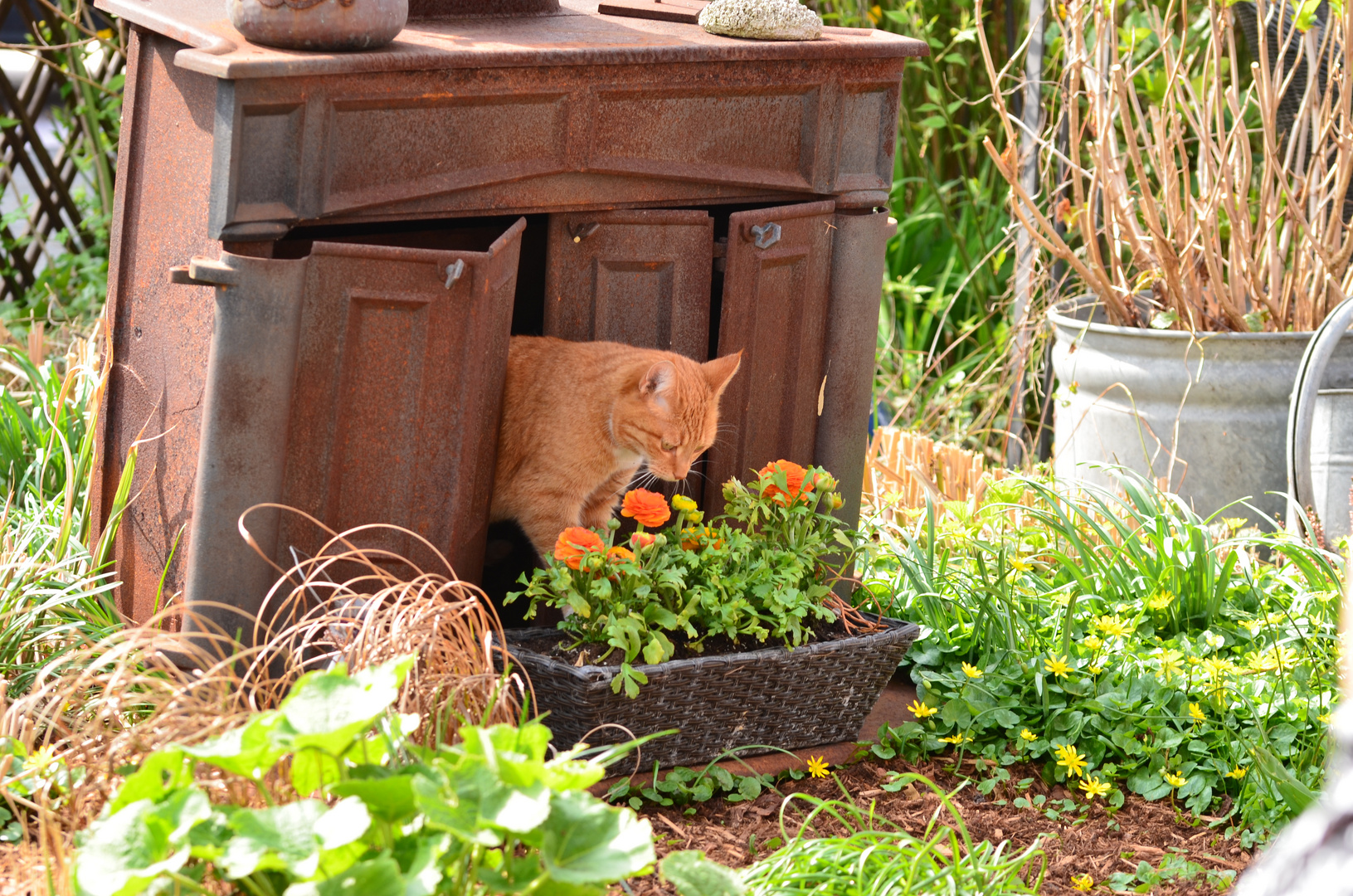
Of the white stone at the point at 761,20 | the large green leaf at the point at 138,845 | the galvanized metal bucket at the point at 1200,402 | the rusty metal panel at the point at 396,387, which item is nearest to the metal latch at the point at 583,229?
the rusty metal panel at the point at 396,387

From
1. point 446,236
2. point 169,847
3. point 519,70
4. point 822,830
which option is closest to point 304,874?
point 169,847

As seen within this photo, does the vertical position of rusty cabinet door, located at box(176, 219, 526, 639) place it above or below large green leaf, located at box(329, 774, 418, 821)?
above

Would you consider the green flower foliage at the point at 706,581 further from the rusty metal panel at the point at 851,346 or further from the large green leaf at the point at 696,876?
the large green leaf at the point at 696,876

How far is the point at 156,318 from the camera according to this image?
302 centimetres

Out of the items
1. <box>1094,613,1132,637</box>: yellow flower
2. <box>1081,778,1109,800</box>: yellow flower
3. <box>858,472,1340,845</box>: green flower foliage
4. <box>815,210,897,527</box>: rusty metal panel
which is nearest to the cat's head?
<box>815,210,897,527</box>: rusty metal panel

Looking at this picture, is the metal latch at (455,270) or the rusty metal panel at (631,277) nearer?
the metal latch at (455,270)

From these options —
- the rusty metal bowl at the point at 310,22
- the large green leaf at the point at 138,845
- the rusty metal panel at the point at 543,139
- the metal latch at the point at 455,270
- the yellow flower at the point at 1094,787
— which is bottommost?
the yellow flower at the point at 1094,787

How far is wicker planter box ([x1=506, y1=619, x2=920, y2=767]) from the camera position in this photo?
279 cm

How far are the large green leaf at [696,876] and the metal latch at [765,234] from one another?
5.56 ft

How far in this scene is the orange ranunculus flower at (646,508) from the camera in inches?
114

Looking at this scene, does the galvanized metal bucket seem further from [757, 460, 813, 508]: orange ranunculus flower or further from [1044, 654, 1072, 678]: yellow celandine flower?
[757, 460, 813, 508]: orange ranunculus flower

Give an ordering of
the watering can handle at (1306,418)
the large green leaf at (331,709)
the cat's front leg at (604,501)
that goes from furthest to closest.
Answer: the watering can handle at (1306,418) → the cat's front leg at (604,501) → the large green leaf at (331,709)

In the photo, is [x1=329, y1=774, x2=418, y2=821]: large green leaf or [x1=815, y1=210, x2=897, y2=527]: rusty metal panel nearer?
[x1=329, y1=774, x2=418, y2=821]: large green leaf

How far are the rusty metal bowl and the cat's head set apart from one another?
948 mm
